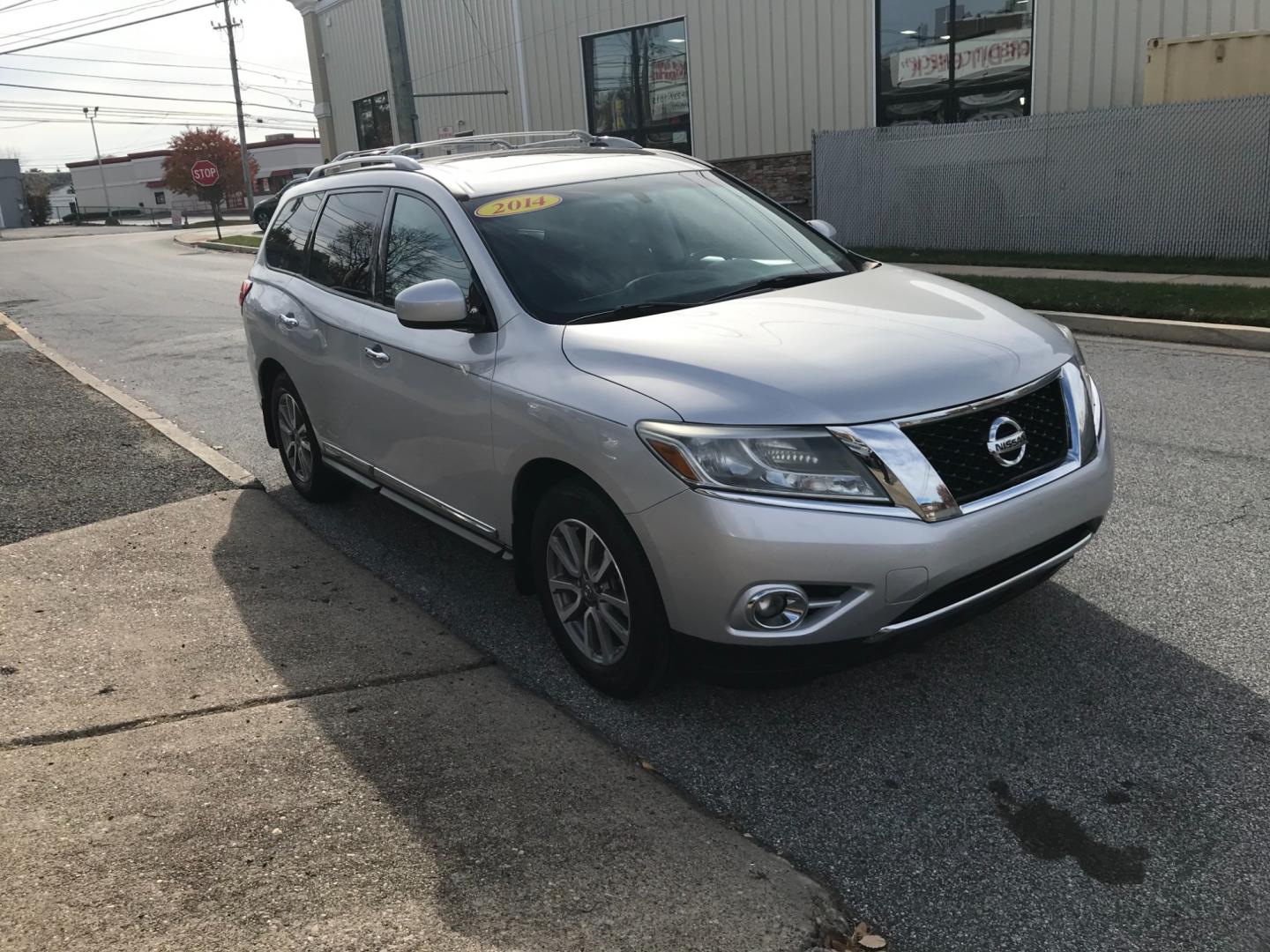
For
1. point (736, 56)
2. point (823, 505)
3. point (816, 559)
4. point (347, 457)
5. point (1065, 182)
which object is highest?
point (736, 56)

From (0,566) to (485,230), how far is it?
2.96 m

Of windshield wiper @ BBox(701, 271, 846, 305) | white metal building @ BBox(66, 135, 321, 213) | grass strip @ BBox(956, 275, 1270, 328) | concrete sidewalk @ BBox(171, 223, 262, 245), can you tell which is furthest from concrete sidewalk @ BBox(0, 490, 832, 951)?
white metal building @ BBox(66, 135, 321, 213)

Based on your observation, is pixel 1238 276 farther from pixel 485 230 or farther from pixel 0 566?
pixel 0 566

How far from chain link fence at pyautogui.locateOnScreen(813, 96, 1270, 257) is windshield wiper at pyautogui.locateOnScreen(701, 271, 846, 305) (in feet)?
35.7

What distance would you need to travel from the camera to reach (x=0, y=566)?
5.32 m

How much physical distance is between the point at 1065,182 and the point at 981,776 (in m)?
13.4

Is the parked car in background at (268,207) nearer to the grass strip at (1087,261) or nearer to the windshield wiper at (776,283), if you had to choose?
the windshield wiper at (776,283)

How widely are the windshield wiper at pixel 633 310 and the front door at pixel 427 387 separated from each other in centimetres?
38

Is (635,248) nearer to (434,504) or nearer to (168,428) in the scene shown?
(434,504)

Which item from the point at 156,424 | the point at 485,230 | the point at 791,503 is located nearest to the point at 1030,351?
the point at 791,503

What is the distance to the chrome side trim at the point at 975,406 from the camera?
3264 millimetres

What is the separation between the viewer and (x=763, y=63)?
20141mm

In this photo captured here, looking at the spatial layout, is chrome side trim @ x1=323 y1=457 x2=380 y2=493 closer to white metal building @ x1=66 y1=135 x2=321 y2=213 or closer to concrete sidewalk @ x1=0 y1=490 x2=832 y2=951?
concrete sidewalk @ x1=0 y1=490 x2=832 y2=951

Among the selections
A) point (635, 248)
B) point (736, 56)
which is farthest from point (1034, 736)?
point (736, 56)
